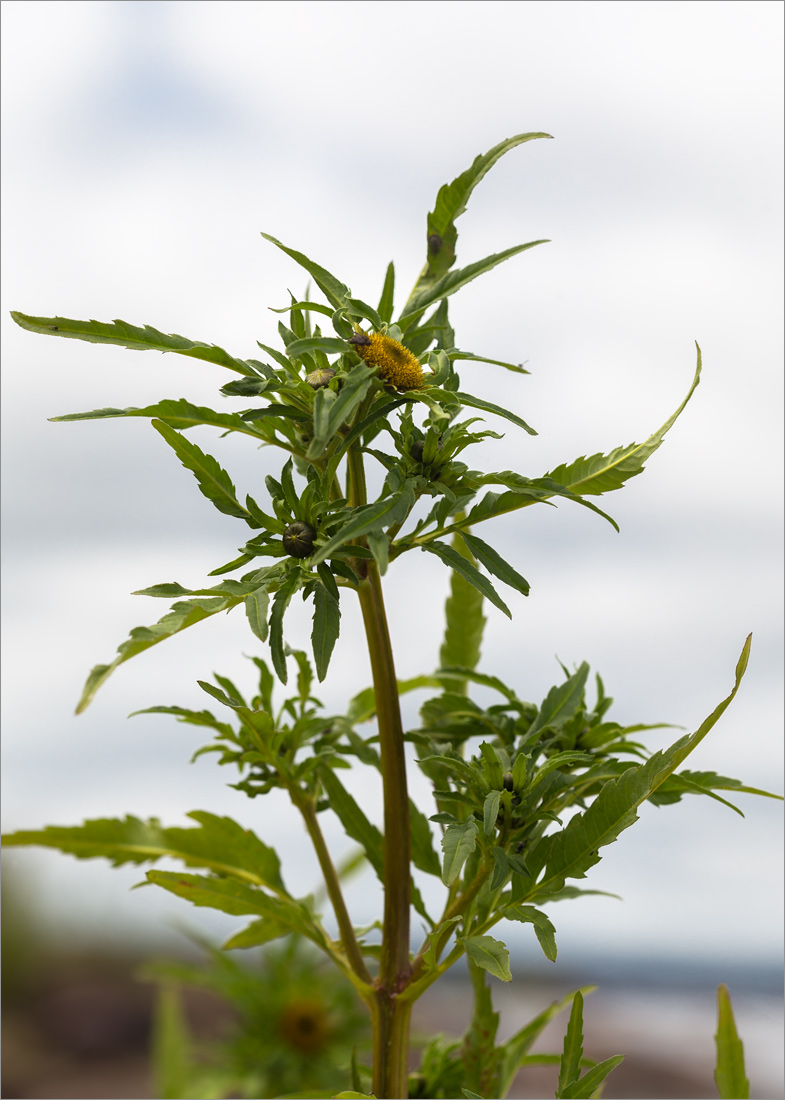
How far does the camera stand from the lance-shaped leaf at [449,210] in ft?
1.61

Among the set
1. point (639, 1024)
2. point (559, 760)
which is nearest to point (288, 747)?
point (559, 760)

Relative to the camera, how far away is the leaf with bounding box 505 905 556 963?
39 centimetres

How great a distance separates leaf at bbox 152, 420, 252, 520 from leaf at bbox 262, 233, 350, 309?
10cm

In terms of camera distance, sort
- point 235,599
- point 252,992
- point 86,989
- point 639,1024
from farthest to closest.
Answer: point 86,989
point 639,1024
point 252,992
point 235,599

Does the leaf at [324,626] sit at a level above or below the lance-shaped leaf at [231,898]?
above

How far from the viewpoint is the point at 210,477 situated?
0.43 meters

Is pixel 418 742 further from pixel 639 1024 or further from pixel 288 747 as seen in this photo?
pixel 639 1024

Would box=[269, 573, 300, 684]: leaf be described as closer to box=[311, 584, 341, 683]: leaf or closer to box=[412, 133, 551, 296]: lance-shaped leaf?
box=[311, 584, 341, 683]: leaf

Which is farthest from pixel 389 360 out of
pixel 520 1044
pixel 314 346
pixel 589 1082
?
pixel 520 1044

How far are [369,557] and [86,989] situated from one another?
2178mm

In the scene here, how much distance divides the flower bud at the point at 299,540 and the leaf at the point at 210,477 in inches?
1.5

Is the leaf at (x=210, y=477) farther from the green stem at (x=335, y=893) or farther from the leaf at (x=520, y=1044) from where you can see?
the leaf at (x=520, y=1044)

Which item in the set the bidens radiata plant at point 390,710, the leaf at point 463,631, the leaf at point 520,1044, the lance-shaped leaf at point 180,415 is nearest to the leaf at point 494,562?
the bidens radiata plant at point 390,710

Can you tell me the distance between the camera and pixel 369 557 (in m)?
0.40
